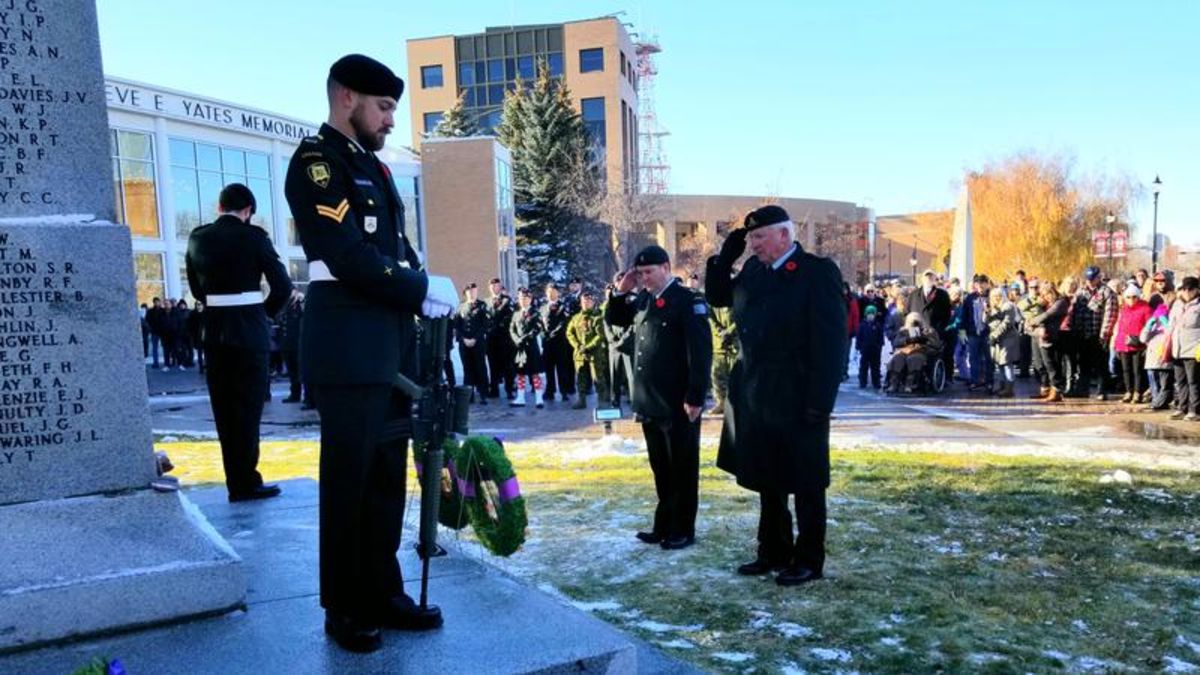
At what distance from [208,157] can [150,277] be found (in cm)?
517

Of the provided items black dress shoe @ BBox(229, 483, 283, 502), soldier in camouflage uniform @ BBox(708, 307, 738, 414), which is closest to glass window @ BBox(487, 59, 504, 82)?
soldier in camouflage uniform @ BBox(708, 307, 738, 414)

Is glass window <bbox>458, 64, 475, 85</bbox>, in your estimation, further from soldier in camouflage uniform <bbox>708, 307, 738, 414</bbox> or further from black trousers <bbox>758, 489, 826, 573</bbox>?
black trousers <bbox>758, 489, 826, 573</bbox>

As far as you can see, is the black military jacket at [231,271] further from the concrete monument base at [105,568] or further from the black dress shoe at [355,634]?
the black dress shoe at [355,634]

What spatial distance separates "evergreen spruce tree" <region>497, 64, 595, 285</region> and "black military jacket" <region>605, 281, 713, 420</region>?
A: 3674 centimetres

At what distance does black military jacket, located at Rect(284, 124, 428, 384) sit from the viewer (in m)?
2.86

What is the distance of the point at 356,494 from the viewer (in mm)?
2996

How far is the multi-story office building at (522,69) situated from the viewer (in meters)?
58.7

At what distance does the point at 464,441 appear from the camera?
375 centimetres

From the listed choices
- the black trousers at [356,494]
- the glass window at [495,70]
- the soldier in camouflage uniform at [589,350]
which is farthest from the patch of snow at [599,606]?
the glass window at [495,70]

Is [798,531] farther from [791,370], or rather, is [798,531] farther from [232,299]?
[232,299]

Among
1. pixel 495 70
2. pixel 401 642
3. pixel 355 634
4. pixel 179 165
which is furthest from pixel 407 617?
pixel 495 70

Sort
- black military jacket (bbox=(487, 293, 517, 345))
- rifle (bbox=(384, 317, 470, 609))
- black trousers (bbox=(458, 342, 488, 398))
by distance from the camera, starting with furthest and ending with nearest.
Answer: black military jacket (bbox=(487, 293, 517, 345))
black trousers (bbox=(458, 342, 488, 398))
rifle (bbox=(384, 317, 470, 609))

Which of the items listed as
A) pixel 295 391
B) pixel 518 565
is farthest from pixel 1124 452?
pixel 295 391

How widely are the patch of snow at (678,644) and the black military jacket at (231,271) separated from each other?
10.2 feet
